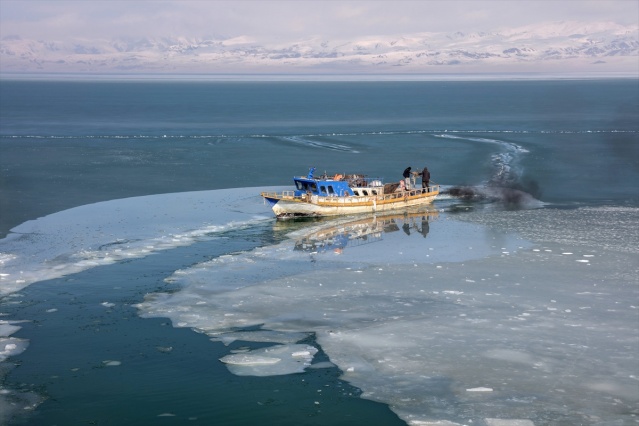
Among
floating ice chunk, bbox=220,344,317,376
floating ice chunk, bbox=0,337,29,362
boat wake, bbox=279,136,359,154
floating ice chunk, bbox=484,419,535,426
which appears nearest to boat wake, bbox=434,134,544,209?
boat wake, bbox=279,136,359,154

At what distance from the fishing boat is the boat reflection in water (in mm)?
818

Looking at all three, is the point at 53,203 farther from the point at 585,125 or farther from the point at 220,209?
the point at 585,125

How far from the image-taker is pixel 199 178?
174 feet

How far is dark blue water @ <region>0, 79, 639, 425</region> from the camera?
20.1m

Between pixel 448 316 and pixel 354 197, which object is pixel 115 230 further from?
pixel 448 316

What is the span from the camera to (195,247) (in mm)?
34562

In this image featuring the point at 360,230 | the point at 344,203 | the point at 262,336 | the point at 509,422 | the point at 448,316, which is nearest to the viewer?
the point at 509,422

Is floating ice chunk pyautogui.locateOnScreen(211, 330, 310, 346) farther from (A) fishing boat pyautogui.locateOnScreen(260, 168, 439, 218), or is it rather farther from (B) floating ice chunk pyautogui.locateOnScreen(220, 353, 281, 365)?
(A) fishing boat pyautogui.locateOnScreen(260, 168, 439, 218)

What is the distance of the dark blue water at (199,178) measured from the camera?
2009 centimetres

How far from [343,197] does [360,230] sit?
3.99 m

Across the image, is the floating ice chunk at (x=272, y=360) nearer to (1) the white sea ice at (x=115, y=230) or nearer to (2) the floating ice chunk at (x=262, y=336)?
(2) the floating ice chunk at (x=262, y=336)

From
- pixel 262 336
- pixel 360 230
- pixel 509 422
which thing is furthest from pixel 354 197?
pixel 509 422

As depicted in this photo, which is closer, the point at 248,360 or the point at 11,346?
the point at 248,360

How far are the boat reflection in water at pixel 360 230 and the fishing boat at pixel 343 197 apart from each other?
0.82 metres
